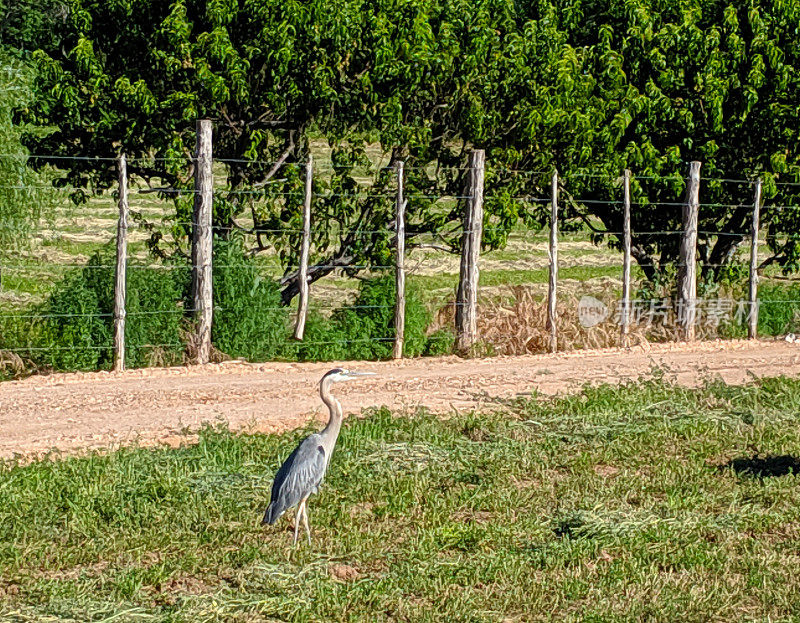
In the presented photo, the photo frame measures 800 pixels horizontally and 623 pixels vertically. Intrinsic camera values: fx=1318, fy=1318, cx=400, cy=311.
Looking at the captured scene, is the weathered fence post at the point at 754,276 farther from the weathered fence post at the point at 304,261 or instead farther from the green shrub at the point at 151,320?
the green shrub at the point at 151,320

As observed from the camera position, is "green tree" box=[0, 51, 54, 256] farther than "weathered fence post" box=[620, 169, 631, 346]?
Yes

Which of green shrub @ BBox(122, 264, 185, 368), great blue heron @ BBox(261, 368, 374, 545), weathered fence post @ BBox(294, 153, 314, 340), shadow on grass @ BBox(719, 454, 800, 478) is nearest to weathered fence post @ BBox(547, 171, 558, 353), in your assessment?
weathered fence post @ BBox(294, 153, 314, 340)

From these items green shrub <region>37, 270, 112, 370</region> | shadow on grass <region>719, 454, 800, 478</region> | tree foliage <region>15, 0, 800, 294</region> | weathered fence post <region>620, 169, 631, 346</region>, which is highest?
tree foliage <region>15, 0, 800, 294</region>

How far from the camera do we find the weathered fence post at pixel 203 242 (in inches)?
586

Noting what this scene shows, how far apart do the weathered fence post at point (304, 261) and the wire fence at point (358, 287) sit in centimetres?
9

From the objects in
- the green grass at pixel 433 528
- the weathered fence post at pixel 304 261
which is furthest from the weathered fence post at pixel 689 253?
the green grass at pixel 433 528

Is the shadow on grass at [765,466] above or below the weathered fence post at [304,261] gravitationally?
below

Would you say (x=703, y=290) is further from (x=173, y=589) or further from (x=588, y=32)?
(x=173, y=589)

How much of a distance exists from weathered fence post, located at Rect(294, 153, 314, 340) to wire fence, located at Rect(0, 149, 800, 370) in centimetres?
9

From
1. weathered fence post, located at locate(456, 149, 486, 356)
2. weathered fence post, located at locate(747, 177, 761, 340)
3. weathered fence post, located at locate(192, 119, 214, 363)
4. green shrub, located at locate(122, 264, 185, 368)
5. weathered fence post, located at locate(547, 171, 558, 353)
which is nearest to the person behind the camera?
green shrub, located at locate(122, 264, 185, 368)

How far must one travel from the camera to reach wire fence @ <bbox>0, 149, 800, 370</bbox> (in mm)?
14555

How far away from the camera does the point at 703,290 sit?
18.9 meters

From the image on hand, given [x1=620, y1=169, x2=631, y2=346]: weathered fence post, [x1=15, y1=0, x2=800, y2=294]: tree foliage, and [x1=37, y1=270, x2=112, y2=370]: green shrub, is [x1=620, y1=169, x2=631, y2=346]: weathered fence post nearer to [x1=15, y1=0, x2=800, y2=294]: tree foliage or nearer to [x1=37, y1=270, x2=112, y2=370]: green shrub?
[x1=15, y1=0, x2=800, y2=294]: tree foliage

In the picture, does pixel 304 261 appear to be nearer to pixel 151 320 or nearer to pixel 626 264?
pixel 151 320
